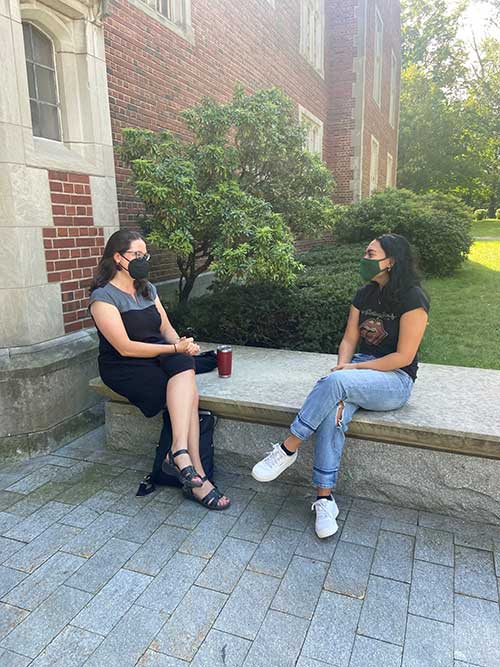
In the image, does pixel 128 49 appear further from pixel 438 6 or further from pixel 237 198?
pixel 438 6

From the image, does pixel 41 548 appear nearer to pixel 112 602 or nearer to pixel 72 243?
pixel 112 602

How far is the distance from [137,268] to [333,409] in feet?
5.23

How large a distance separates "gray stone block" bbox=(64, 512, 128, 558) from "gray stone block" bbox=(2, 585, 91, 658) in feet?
0.94

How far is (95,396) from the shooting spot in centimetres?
450

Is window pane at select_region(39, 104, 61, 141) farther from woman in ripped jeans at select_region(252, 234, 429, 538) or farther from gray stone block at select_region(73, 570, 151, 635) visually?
gray stone block at select_region(73, 570, 151, 635)

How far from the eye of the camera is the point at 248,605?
235 cm

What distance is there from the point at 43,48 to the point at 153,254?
8.92ft

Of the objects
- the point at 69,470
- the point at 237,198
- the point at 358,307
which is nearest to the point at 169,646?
the point at 69,470

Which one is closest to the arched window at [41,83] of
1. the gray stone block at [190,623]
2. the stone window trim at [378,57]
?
the gray stone block at [190,623]

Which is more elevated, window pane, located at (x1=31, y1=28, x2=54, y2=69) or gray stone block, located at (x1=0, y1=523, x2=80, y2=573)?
window pane, located at (x1=31, y1=28, x2=54, y2=69)

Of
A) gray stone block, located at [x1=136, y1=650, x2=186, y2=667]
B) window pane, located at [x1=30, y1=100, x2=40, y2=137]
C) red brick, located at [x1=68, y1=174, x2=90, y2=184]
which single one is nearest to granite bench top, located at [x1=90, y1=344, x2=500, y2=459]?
gray stone block, located at [x1=136, y1=650, x2=186, y2=667]

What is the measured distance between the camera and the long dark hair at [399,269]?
3.09 meters

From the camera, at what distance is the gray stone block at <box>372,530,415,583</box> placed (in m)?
2.56

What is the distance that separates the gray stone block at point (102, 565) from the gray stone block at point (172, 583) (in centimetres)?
24
